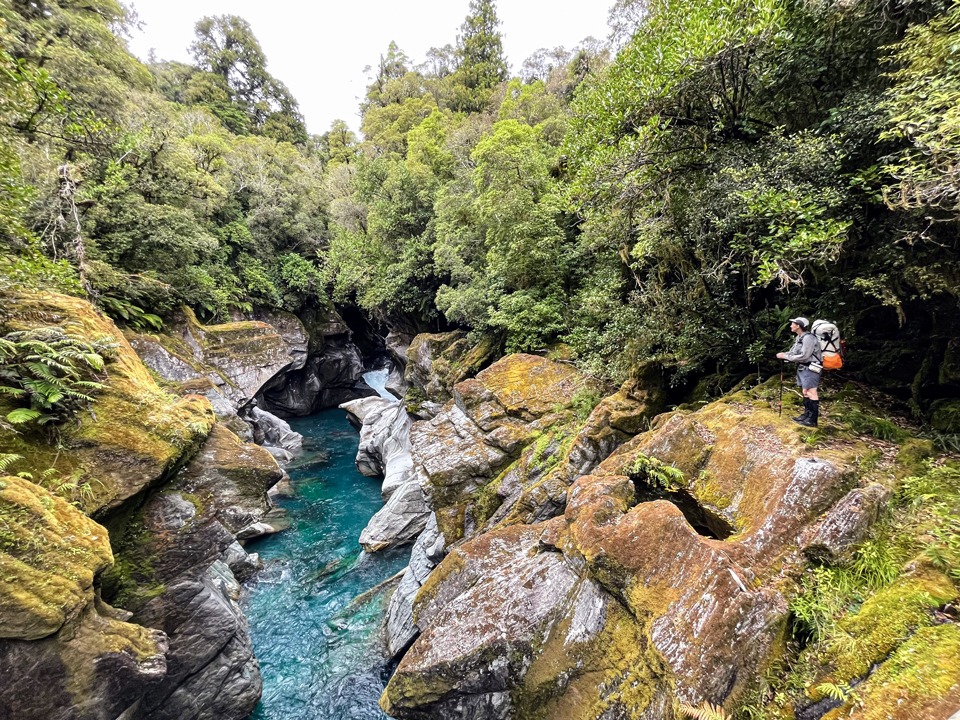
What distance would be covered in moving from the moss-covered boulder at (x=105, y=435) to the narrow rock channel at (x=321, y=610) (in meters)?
6.32

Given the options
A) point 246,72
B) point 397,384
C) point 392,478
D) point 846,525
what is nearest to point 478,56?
point 246,72

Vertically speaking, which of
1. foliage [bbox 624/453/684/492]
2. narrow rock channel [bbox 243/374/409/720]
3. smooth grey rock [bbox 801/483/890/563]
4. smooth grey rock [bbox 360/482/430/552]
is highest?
smooth grey rock [bbox 801/483/890/563]

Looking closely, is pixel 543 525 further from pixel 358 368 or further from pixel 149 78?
pixel 149 78

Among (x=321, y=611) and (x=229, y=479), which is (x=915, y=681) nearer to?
(x=229, y=479)

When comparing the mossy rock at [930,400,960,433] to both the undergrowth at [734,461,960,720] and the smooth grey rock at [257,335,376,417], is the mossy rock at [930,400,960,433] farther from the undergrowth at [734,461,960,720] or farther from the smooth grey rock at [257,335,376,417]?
the smooth grey rock at [257,335,376,417]

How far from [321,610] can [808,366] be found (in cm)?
1404

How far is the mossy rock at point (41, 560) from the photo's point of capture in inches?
210

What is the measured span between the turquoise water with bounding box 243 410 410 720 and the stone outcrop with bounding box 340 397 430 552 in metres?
0.68

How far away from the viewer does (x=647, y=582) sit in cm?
531

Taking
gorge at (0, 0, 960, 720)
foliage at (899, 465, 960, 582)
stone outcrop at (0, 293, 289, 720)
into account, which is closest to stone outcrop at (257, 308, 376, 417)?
gorge at (0, 0, 960, 720)

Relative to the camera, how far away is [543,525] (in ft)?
25.3

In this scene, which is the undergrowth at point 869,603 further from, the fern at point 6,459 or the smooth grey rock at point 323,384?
the smooth grey rock at point 323,384

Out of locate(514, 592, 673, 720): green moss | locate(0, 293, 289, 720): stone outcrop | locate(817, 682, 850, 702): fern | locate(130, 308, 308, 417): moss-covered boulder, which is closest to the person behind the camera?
locate(817, 682, 850, 702): fern

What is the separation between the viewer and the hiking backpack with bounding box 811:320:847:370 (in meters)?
6.15
